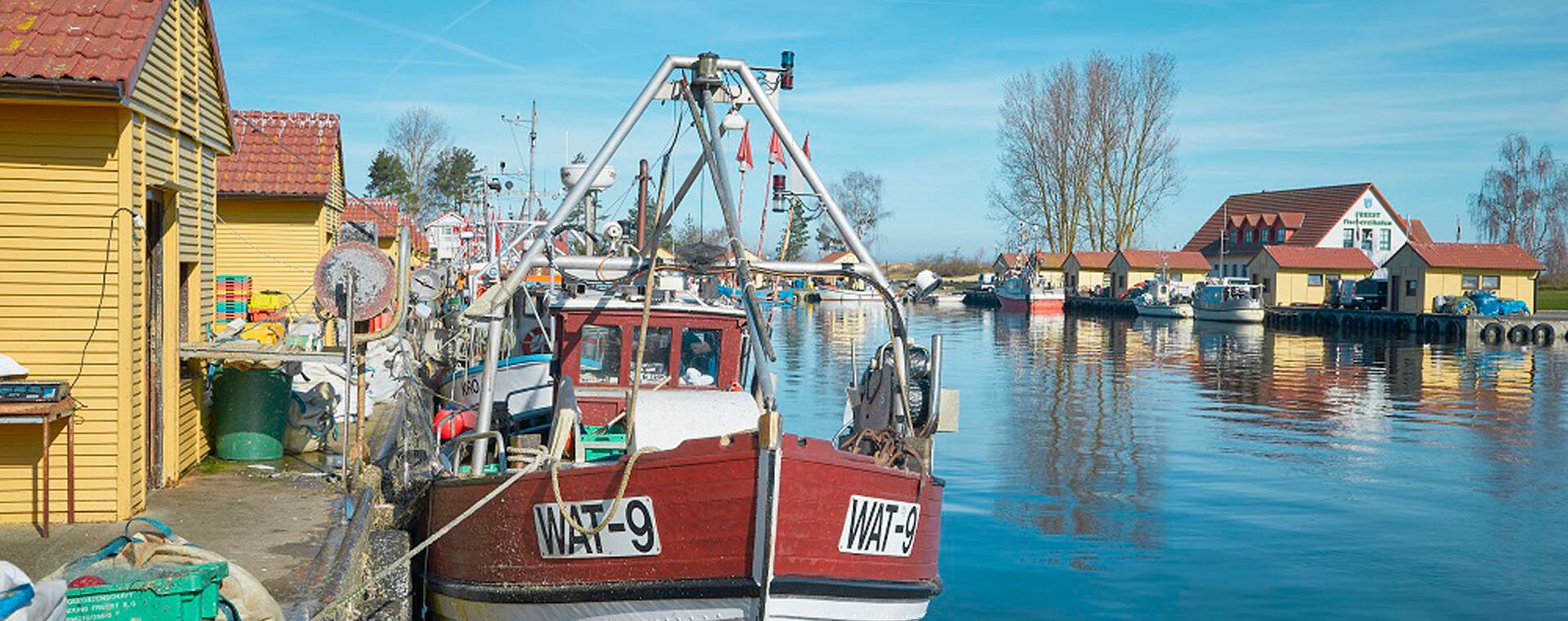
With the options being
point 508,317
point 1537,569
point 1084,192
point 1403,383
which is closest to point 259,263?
point 508,317

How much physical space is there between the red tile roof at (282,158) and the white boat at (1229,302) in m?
52.3

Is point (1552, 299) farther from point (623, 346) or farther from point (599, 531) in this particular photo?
point (599, 531)

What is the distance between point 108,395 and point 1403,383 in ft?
108

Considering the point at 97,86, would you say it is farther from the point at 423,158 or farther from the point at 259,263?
the point at 423,158

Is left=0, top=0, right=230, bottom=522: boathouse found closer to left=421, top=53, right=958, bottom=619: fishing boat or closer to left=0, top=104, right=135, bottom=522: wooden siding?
left=0, top=104, right=135, bottom=522: wooden siding

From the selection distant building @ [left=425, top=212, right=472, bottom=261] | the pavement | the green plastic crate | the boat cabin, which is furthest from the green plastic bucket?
distant building @ [left=425, top=212, right=472, bottom=261]

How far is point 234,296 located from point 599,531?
1448 cm

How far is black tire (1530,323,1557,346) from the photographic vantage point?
173ft

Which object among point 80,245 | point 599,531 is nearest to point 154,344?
point 80,245

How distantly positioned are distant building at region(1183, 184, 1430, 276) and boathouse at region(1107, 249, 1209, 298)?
1.73m

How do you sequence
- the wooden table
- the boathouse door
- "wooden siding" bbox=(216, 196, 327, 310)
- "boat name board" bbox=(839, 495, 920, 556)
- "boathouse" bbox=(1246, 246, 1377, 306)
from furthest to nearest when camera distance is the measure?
1. "boathouse" bbox=(1246, 246, 1377, 306)
2. "wooden siding" bbox=(216, 196, 327, 310)
3. the boathouse door
4. the wooden table
5. "boat name board" bbox=(839, 495, 920, 556)

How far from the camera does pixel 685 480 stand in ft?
26.6

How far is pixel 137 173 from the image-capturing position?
10.5 m

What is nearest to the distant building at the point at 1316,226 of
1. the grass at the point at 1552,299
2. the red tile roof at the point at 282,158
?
the grass at the point at 1552,299
